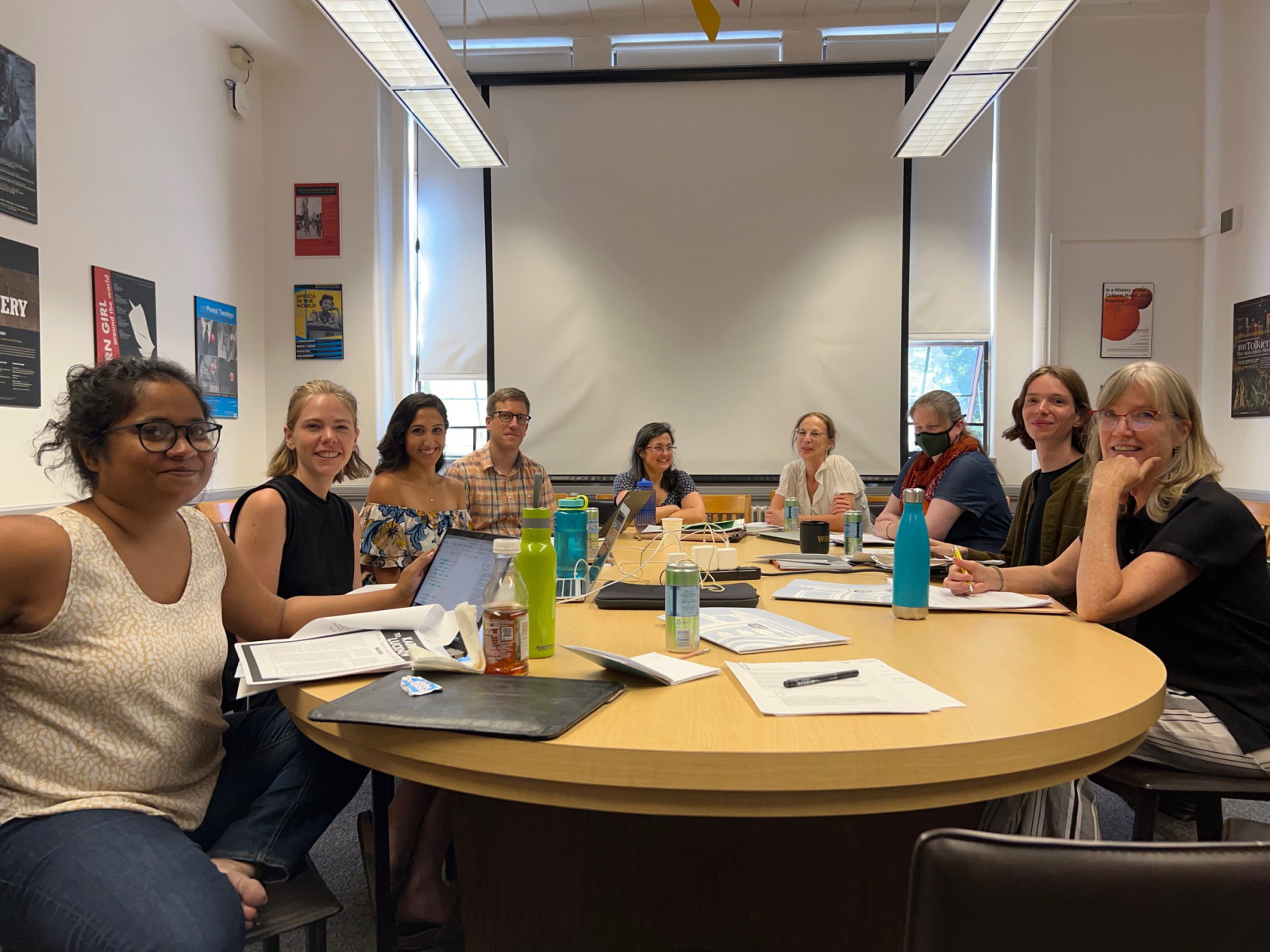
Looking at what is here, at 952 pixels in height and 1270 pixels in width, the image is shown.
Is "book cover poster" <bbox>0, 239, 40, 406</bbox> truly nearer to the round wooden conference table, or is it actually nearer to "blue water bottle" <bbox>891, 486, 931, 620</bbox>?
the round wooden conference table

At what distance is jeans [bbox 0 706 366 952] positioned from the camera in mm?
949

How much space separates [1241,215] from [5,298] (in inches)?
235

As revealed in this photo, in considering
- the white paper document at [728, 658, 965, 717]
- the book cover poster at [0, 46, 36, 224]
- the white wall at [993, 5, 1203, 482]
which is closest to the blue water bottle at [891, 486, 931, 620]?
the white paper document at [728, 658, 965, 717]

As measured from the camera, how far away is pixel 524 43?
17.0ft

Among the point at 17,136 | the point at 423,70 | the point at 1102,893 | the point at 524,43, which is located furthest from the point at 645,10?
the point at 1102,893

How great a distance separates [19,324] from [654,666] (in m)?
3.15

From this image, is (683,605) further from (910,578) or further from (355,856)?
(355,856)

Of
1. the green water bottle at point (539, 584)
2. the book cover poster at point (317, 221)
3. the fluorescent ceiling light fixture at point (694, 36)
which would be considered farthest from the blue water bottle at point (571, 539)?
the fluorescent ceiling light fixture at point (694, 36)

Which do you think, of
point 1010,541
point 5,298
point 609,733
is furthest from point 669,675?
point 5,298

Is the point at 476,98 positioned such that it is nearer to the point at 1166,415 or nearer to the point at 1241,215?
the point at 1166,415

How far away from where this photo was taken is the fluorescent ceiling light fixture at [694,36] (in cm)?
505

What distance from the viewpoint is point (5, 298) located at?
2.99 meters

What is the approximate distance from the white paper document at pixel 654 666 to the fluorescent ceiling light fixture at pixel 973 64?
2933 mm

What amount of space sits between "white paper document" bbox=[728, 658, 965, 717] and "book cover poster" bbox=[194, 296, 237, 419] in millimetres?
3983
